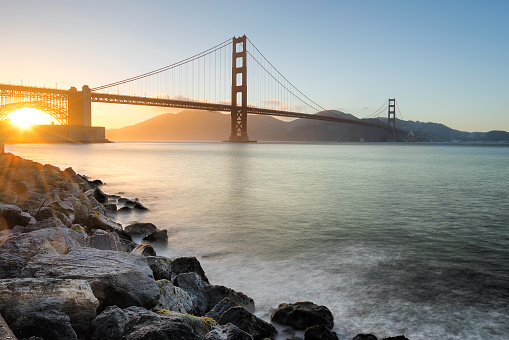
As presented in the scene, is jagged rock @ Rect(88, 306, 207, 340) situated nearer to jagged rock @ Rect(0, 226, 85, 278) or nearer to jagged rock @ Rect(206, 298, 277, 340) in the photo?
jagged rock @ Rect(206, 298, 277, 340)

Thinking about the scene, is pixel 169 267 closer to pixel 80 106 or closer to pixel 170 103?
pixel 170 103

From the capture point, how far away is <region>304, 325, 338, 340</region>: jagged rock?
2764mm

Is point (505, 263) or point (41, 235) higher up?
point (41, 235)

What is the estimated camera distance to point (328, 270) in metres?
4.70

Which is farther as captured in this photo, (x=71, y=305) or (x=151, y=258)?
(x=151, y=258)

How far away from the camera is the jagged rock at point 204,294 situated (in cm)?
332

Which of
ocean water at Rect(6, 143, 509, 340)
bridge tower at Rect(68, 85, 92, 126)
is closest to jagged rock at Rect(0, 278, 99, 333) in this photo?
ocean water at Rect(6, 143, 509, 340)

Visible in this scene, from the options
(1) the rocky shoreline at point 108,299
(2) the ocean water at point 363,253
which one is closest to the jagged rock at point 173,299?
(1) the rocky shoreline at point 108,299

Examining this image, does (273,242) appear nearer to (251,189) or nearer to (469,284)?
(469,284)

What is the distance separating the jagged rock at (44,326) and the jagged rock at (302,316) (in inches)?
67.7

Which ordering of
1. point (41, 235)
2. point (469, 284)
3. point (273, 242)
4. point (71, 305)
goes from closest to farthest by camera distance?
point (71, 305) < point (41, 235) < point (469, 284) < point (273, 242)

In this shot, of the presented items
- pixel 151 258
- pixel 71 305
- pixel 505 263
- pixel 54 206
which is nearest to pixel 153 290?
pixel 71 305

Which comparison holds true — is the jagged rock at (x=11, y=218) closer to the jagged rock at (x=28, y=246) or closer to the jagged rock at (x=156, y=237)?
the jagged rock at (x=28, y=246)

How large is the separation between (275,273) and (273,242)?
1.58m
